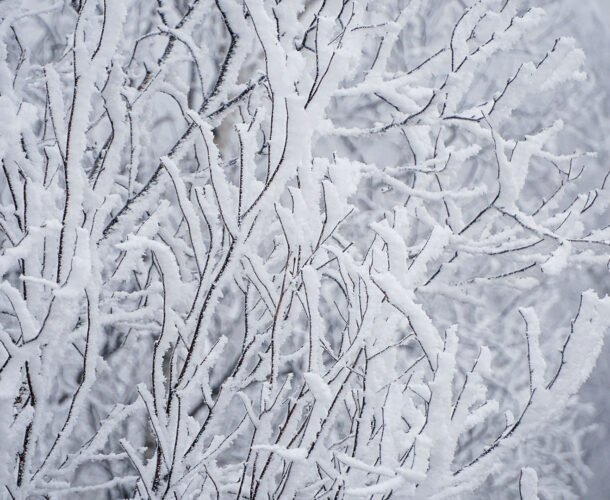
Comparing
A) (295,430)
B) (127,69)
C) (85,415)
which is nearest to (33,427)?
(295,430)

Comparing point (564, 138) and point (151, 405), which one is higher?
point (564, 138)

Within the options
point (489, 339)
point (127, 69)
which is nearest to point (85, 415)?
point (127, 69)

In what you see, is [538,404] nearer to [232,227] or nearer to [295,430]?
[295,430]

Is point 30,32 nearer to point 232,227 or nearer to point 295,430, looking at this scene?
point 232,227

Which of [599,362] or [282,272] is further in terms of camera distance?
[599,362]

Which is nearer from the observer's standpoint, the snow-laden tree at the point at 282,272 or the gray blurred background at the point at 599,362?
the snow-laden tree at the point at 282,272

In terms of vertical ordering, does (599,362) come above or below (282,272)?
below

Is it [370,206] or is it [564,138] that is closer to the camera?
[370,206]

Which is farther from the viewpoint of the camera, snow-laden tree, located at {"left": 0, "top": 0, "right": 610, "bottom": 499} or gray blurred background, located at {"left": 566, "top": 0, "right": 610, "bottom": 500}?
gray blurred background, located at {"left": 566, "top": 0, "right": 610, "bottom": 500}

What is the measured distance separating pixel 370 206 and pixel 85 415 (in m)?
3.37

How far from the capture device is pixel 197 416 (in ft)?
12.9

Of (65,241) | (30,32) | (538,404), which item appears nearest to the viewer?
(538,404)

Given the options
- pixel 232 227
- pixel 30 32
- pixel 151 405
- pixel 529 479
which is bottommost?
pixel 529 479

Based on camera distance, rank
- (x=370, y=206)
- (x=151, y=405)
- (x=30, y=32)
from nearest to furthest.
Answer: (x=151, y=405)
(x=30, y=32)
(x=370, y=206)
